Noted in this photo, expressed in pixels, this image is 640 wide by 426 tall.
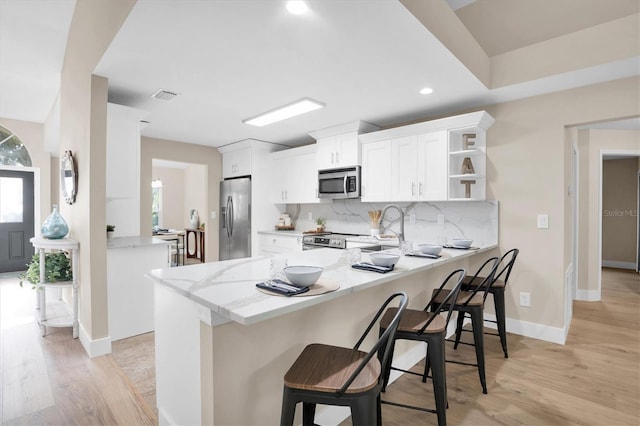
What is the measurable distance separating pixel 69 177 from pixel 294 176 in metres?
2.81

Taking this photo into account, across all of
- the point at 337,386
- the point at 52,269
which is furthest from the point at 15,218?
the point at 337,386

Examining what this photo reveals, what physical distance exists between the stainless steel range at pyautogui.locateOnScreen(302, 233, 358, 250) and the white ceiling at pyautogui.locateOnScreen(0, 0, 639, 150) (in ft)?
4.86

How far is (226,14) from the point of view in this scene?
1.82 meters

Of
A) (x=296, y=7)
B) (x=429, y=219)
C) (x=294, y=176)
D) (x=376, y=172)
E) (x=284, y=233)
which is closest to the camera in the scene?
(x=296, y=7)

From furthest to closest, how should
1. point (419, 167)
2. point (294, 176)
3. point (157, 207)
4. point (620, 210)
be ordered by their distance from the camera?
point (157, 207)
point (620, 210)
point (294, 176)
point (419, 167)

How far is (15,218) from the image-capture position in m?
5.84

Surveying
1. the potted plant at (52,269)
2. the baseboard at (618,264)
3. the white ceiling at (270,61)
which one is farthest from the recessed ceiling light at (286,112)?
the baseboard at (618,264)

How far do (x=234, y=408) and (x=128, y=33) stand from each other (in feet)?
7.32

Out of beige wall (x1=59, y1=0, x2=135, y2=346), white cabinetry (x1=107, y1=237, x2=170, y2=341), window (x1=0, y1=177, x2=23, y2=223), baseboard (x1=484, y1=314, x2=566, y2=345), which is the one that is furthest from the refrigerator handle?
baseboard (x1=484, y1=314, x2=566, y2=345)

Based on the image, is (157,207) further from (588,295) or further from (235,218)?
(588,295)

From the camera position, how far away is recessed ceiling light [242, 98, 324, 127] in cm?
331

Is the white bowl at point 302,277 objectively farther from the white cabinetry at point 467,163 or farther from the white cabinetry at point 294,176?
the white cabinetry at point 294,176

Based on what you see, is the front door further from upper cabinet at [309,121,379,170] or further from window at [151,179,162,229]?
upper cabinet at [309,121,379,170]

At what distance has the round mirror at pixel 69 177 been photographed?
119 inches
